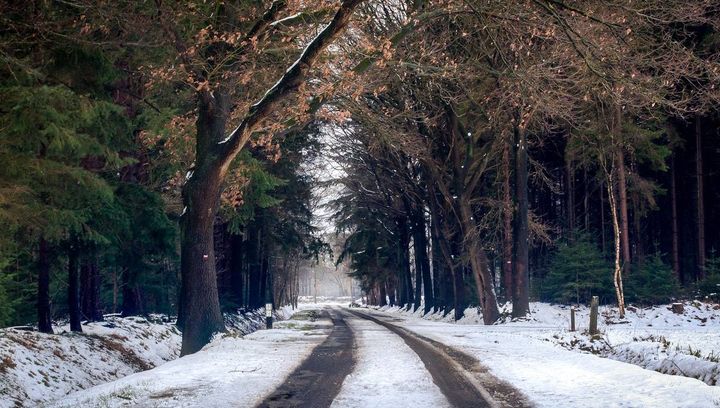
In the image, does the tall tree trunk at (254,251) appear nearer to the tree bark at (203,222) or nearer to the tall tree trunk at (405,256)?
the tall tree trunk at (405,256)

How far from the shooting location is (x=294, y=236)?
37094mm

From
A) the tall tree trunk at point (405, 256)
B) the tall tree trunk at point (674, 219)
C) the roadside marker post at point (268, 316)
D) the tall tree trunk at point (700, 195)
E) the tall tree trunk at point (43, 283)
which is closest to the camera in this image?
the tall tree trunk at point (43, 283)

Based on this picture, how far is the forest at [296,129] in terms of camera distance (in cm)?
1084

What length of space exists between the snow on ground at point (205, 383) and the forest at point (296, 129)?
2.91 m

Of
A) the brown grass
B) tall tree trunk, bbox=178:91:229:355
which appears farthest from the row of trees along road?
the brown grass

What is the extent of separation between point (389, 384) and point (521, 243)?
60.5 ft

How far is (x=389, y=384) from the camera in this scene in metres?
7.77

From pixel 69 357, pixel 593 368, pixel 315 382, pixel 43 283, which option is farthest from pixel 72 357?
pixel 593 368

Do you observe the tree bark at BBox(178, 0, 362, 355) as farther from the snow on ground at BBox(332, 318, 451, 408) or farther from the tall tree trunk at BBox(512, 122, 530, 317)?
the tall tree trunk at BBox(512, 122, 530, 317)

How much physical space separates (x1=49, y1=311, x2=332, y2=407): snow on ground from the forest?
2.91 meters

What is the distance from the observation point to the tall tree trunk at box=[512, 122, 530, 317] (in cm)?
2475

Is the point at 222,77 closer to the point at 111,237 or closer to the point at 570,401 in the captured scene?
the point at 111,237

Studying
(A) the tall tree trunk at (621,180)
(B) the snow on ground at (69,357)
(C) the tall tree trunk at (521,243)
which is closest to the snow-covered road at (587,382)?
(B) the snow on ground at (69,357)

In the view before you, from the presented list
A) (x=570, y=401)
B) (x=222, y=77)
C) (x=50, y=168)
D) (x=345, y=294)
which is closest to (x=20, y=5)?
(x=50, y=168)
